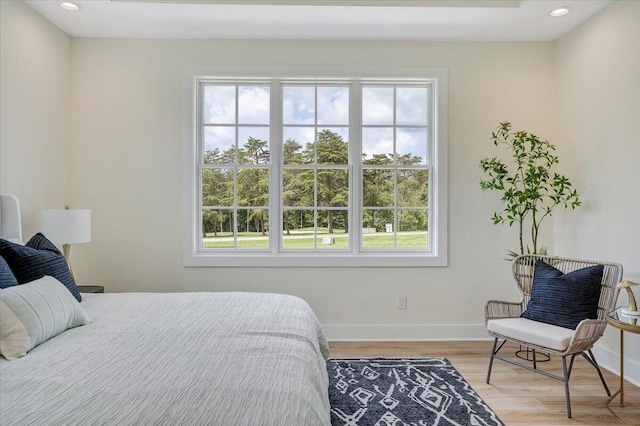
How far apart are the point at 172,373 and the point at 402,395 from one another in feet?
5.51

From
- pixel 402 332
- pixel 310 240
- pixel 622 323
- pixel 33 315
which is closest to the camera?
pixel 33 315

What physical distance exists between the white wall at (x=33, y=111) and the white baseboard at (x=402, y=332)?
2720 millimetres

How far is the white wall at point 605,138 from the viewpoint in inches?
107

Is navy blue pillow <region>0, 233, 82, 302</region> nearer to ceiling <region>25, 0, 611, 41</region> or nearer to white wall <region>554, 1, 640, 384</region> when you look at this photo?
ceiling <region>25, 0, 611, 41</region>

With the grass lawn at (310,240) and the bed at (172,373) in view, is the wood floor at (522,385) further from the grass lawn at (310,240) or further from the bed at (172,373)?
the bed at (172,373)

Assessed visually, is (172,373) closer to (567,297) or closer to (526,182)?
(567,297)

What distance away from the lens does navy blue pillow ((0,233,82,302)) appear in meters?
1.99

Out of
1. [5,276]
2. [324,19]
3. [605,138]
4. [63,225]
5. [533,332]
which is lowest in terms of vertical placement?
[533,332]

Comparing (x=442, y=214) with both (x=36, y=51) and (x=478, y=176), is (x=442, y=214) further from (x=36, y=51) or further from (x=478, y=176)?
(x=36, y=51)

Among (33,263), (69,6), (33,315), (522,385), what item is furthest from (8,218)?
(522,385)

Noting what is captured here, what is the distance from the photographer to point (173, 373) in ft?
4.22

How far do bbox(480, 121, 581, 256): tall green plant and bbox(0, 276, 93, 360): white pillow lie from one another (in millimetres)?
3083

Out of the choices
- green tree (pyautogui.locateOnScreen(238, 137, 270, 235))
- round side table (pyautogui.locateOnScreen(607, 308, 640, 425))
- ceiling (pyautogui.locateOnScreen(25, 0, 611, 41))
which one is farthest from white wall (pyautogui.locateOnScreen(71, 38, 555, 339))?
round side table (pyautogui.locateOnScreen(607, 308, 640, 425))

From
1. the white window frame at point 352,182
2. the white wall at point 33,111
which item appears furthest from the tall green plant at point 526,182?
the white wall at point 33,111
